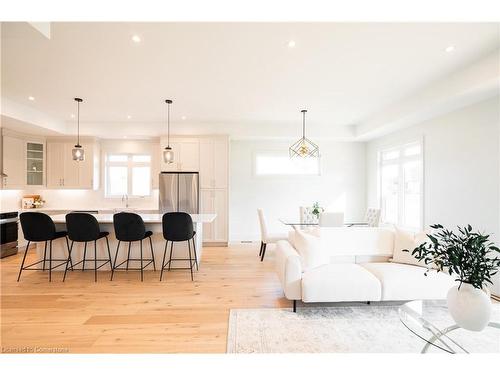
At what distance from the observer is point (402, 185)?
5.46 metres

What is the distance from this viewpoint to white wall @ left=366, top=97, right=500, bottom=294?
3.42 meters

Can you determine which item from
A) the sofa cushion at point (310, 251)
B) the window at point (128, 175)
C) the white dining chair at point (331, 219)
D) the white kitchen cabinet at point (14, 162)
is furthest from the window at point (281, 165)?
the white kitchen cabinet at point (14, 162)

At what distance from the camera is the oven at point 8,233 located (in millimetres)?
4930

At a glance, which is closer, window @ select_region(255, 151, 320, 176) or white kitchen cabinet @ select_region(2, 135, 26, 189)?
white kitchen cabinet @ select_region(2, 135, 26, 189)

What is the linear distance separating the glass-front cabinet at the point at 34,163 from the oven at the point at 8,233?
0.88 m

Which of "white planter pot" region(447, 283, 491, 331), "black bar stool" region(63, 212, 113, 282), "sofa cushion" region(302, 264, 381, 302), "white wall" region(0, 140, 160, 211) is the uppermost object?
"white wall" region(0, 140, 160, 211)

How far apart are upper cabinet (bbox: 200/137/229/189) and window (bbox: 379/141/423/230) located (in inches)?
144

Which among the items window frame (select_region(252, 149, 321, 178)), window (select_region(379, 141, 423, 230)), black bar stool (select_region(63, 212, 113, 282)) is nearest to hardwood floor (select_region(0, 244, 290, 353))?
black bar stool (select_region(63, 212, 113, 282))

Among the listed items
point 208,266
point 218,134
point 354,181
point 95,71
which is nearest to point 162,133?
point 218,134

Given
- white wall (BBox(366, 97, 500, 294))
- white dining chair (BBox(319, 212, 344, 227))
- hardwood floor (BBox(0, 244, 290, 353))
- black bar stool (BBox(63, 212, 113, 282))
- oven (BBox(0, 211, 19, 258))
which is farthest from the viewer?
oven (BBox(0, 211, 19, 258))

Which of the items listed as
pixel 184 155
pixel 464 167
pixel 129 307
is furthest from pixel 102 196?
pixel 464 167

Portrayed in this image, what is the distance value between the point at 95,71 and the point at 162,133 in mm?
2675

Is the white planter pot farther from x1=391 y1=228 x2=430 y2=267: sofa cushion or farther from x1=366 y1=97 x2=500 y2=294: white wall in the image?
x1=366 y1=97 x2=500 y2=294: white wall
